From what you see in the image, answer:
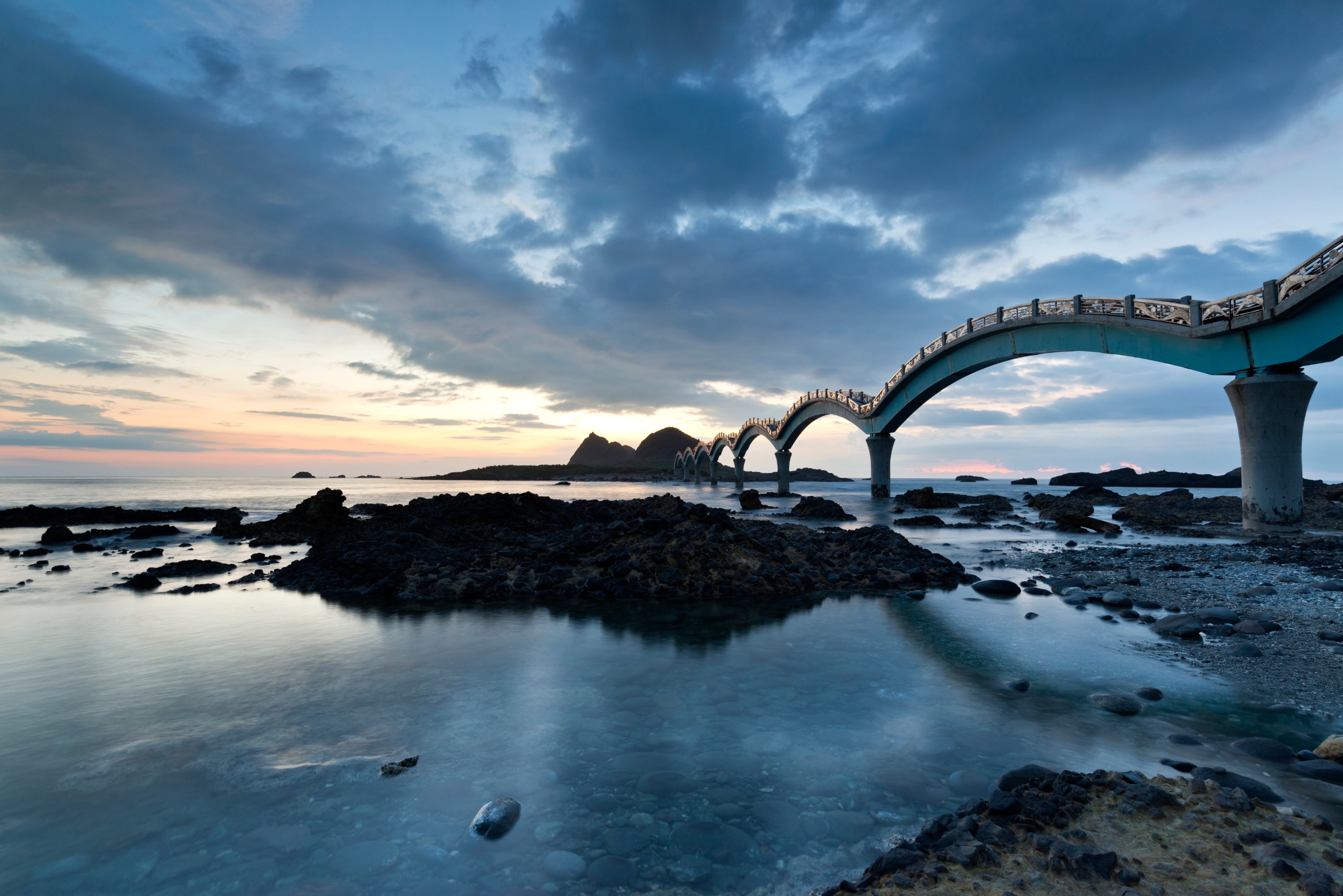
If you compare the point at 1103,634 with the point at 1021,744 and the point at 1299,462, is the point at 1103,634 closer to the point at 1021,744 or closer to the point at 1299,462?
the point at 1021,744

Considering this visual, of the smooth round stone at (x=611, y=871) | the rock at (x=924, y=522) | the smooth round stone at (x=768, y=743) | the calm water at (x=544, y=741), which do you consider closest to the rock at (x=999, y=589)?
the calm water at (x=544, y=741)

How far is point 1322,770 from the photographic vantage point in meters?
5.60

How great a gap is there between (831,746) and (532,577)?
1244 centimetres

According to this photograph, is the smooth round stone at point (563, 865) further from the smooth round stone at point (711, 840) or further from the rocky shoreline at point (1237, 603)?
the rocky shoreline at point (1237, 603)

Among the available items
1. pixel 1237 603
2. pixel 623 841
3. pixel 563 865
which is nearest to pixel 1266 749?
pixel 623 841

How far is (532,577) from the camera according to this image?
57.3 feet

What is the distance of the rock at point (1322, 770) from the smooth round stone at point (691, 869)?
242 inches

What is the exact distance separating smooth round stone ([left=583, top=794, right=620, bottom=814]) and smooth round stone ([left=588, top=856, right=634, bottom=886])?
72 centimetres

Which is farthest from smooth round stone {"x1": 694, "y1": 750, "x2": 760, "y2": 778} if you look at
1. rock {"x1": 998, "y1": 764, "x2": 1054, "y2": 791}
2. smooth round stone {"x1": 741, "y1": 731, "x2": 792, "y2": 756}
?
rock {"x1": 998, "y1": 764, "x2": 1054, "y2": 791}

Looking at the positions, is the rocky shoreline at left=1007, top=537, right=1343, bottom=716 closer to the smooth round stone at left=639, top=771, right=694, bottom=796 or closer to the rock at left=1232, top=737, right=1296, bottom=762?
the rock at left=1232, top=737, right=1296, bottom=762

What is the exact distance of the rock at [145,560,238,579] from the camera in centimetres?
2077

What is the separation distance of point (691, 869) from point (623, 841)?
71 cm

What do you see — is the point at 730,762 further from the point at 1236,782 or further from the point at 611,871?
the point at 1236,782

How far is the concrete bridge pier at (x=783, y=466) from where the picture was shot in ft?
280
